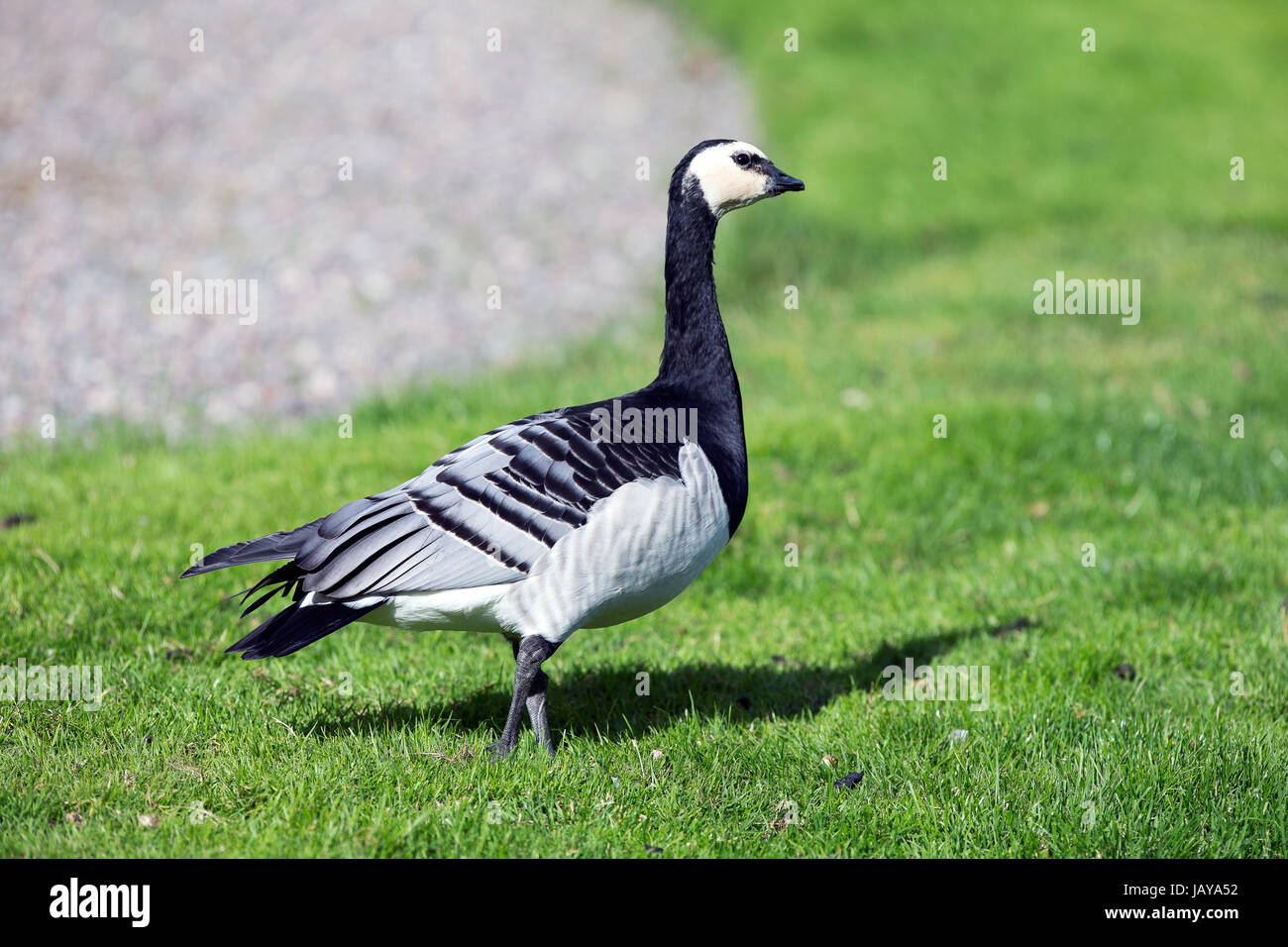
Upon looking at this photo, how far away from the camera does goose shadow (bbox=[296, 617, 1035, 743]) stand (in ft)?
20.0

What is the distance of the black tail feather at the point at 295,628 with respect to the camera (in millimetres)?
4988

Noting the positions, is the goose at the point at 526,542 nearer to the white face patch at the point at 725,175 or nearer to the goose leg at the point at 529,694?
the goose leg at the point at 529,694

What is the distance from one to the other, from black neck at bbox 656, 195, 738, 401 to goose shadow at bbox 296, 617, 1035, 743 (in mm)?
1711

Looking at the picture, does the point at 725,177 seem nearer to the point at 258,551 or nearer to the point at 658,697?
the point at 658,697

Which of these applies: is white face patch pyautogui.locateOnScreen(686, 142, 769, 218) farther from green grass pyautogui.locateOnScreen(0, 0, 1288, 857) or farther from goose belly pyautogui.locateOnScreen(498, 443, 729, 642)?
green grass pyautogui.locateOnScreen(0, 0, 1288, 857)

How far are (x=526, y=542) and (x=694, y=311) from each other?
1.68 m

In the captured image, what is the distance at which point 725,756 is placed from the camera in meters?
5.74

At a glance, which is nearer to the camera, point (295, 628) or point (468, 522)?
point (295, 628)

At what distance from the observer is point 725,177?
6156 millimetres

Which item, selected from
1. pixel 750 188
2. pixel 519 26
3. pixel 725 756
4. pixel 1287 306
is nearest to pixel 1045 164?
pixel 1287 306

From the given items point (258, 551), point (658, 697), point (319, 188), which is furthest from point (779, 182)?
point (319, 188)

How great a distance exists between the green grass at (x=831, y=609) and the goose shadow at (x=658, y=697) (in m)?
0.03

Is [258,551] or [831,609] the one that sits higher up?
[258,551]

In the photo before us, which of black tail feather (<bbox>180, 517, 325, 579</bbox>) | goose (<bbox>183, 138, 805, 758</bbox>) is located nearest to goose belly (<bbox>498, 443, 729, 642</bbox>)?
goose (<bbox>183, 138, 805, 758</bbox>)
